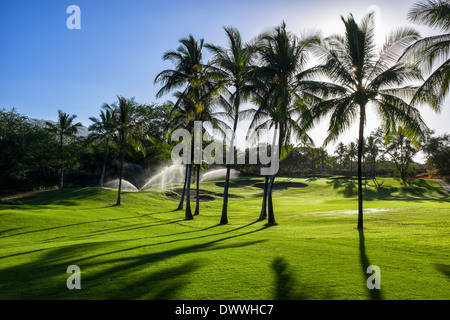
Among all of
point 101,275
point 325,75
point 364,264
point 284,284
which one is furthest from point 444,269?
point 325,75

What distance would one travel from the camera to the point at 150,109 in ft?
209

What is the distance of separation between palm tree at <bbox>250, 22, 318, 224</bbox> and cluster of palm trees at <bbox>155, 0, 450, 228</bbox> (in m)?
0.07

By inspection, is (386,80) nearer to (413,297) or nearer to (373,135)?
(413,297)

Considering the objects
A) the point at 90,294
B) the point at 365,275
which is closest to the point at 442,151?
the point at 365,275

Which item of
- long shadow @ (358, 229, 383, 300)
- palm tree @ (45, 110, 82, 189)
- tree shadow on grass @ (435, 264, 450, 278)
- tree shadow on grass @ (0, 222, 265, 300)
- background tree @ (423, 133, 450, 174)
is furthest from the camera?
background tree @ (423, 133, 450, 174)

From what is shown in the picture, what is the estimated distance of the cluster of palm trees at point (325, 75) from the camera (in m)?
14.3

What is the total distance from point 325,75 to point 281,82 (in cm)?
335

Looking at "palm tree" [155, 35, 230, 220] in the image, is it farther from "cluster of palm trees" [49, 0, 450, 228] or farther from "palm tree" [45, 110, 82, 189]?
"palm tree" [45, 110, 82, 189]

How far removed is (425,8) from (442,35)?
161 cm

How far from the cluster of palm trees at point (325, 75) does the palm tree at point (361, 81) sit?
49mm

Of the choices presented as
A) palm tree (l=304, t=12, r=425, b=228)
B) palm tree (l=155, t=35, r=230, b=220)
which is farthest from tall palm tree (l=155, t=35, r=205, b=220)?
palm tree (l=304, t=12, r=425, b=228)

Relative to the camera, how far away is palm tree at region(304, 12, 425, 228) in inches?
631

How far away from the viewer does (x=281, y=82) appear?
21.7 meters

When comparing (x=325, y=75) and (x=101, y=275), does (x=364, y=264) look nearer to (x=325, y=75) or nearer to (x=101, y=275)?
(x=101, y=275)
